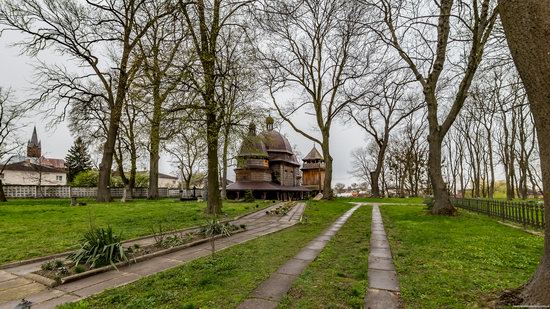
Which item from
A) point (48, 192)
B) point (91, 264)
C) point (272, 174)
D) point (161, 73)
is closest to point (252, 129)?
point (161, 73)

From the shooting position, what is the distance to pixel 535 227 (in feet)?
29.8

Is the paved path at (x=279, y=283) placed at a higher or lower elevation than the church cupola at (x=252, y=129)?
lower

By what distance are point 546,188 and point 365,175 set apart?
177ft

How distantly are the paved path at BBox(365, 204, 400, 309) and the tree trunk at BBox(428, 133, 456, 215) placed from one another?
726cm

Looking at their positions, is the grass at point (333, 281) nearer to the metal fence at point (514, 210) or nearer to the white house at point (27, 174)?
the metal fence at point (514, 210)

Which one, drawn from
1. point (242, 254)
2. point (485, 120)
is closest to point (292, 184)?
point (485, 120)

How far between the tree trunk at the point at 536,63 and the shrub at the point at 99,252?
19.8 feet

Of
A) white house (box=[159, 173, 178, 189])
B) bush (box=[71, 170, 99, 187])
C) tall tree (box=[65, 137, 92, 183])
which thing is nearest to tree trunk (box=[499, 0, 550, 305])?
bush (box=[71, 170, 99, 187])

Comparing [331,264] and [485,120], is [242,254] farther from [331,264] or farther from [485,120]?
[485,120]

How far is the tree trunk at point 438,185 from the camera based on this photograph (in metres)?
12.7

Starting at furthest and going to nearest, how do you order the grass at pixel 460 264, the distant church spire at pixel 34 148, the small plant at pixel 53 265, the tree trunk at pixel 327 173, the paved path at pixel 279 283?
the distant church spire at pixel 34 148 < the tree trunk at pixel 327 173 < the small plant at pixel 53 265 < the grass at pixel 460 264 < the paved path at pixel 279 283

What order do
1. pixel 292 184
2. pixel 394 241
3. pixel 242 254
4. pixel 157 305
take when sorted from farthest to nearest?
pixel 292 184, pixel 394 241, pixel 242 254, pixel 157 305

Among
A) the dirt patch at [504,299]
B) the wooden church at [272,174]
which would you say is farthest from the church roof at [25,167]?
the dirt patch at [504,299]

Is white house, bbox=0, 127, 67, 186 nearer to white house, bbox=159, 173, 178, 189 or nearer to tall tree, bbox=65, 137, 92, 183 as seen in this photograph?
tall tree, bbox=65, 137, 92, 183
